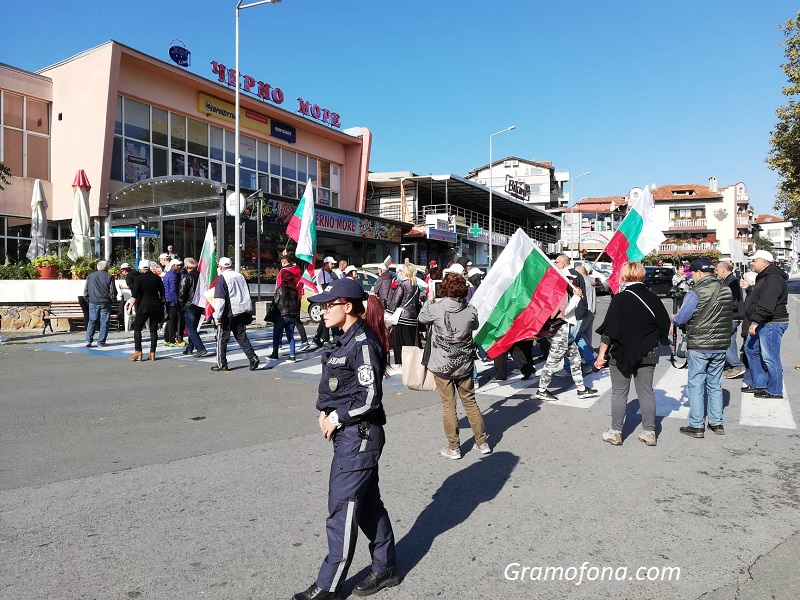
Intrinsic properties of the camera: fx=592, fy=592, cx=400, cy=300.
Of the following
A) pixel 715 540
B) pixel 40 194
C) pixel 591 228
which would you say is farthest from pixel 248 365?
pixel 591 228

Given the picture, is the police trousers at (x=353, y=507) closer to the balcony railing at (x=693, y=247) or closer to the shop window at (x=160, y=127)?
the shop window at (x=160, y=127)

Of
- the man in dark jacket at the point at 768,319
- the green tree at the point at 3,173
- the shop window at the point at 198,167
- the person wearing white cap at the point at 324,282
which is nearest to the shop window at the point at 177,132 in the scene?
the shop window at the point at 198,167

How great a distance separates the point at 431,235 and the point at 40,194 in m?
20.6

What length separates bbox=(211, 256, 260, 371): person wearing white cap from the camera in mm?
9758

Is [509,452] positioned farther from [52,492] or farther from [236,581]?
[52,492]

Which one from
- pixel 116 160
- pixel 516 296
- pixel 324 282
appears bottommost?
pixel 516 296

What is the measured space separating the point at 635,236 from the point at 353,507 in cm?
817

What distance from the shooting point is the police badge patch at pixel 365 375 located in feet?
9.91

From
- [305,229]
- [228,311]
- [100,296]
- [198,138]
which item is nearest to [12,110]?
[198,138]

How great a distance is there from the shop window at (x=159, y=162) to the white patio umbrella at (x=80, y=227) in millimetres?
4191

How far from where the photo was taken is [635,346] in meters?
5.61

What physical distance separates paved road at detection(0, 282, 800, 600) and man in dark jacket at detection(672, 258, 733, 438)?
26 cm

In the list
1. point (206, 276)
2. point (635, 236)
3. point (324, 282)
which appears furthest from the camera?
point (324, 282)

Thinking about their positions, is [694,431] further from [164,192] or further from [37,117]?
[37,117]
